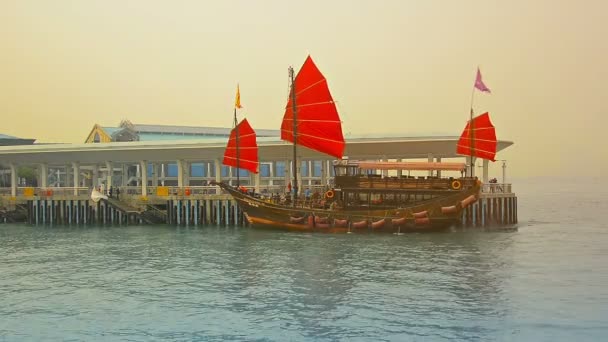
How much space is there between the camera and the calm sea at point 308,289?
48.9ft

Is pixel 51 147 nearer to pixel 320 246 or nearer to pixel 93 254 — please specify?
pixel 93 254

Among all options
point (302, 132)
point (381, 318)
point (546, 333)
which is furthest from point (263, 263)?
point (302, 132)

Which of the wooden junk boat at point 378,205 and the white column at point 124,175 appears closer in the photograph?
the wooden junk boat at point 378,205

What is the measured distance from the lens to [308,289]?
19.0 m

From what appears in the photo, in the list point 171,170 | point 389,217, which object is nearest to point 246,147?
point 389,217

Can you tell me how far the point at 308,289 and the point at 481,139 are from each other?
2124 centimetres

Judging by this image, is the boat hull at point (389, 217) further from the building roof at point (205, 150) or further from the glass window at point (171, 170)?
the glass window at point (171, 170)

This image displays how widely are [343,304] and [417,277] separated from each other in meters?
4.13

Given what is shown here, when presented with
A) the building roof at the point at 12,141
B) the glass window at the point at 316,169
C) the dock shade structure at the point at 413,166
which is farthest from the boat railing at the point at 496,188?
the building roof at the point at 12,141

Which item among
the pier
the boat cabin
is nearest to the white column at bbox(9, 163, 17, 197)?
the pier

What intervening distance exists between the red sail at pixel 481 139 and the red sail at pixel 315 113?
6.38 meters

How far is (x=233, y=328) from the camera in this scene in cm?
1502

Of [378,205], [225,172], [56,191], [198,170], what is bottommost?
[378,205]

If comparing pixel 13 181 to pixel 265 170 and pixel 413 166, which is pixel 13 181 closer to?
pixel 265 170
